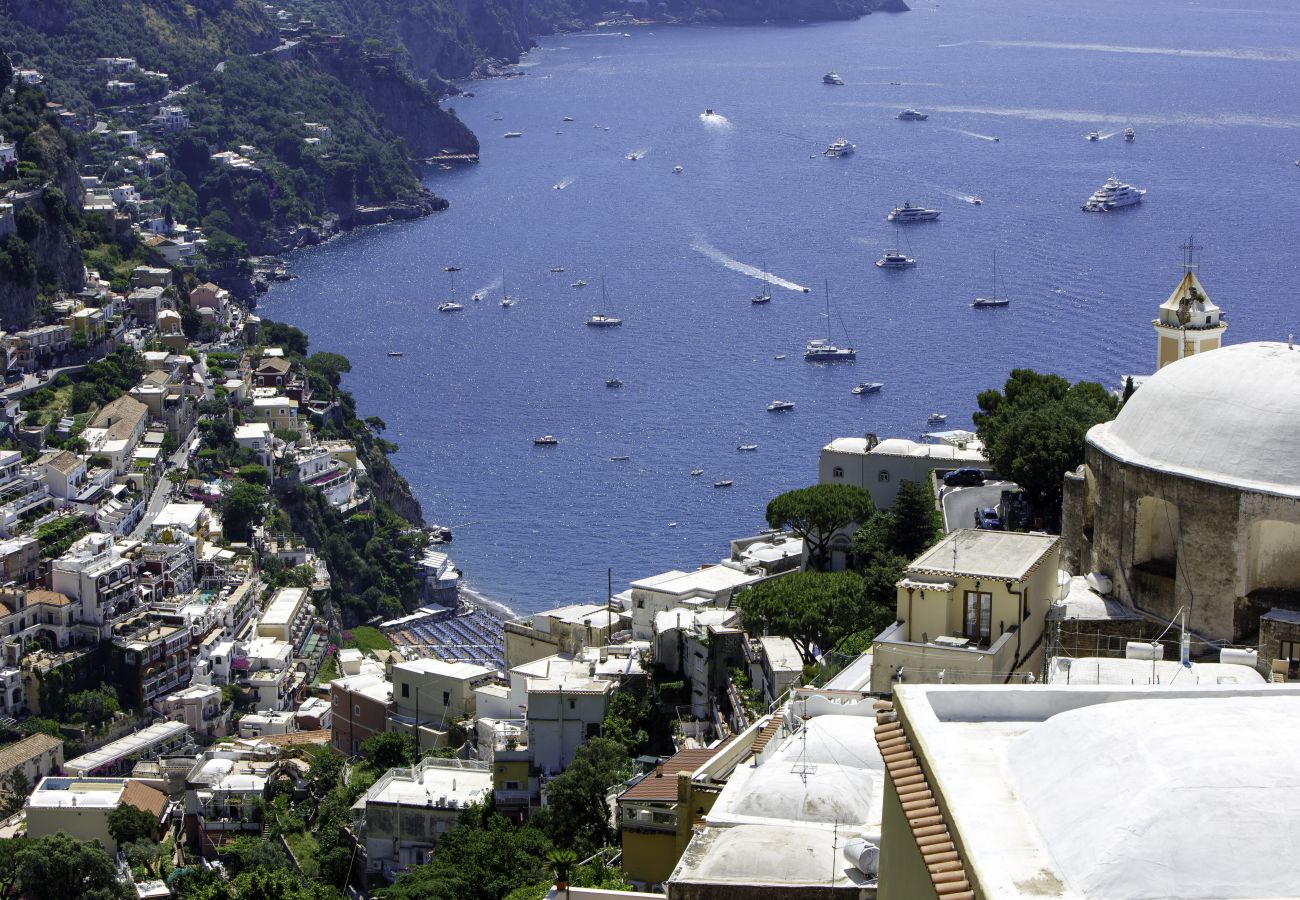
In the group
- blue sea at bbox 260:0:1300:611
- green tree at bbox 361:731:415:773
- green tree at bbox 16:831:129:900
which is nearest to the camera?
green tree at bbox 361:731:415:773

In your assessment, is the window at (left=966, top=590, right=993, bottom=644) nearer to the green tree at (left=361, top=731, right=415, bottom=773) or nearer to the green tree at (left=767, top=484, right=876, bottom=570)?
the green tree at (left=767, top=484, right=876, bottom=570)

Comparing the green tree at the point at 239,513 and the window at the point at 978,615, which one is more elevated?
the window at the point at 978,615

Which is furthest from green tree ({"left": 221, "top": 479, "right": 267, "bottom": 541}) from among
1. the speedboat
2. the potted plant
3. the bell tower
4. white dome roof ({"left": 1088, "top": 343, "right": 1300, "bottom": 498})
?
white dome roof ({"left": 1088, "top": 343, "right": 1300, "bottom": 498})

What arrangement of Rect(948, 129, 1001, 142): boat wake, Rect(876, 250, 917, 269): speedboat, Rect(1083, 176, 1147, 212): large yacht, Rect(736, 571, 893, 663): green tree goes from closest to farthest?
1. Rect(736, 571, 893, 663): green tree
2. Rect(876, 250, 917, 269): speedboat
3. Rect(1083, 176, 1147, 212): large yacht
4. Rect(948, 129, 1001, 142): boat wake

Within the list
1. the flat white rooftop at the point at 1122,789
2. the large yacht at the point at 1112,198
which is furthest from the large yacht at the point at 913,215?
the flat white rooftop at the point at 1122,789

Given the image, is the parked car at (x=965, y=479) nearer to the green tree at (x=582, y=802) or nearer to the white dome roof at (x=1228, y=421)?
the green tree at (x=582, y=802)

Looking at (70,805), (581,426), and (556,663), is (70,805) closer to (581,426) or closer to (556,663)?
(556,663)

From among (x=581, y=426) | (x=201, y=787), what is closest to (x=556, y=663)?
(x=201, y=787)
